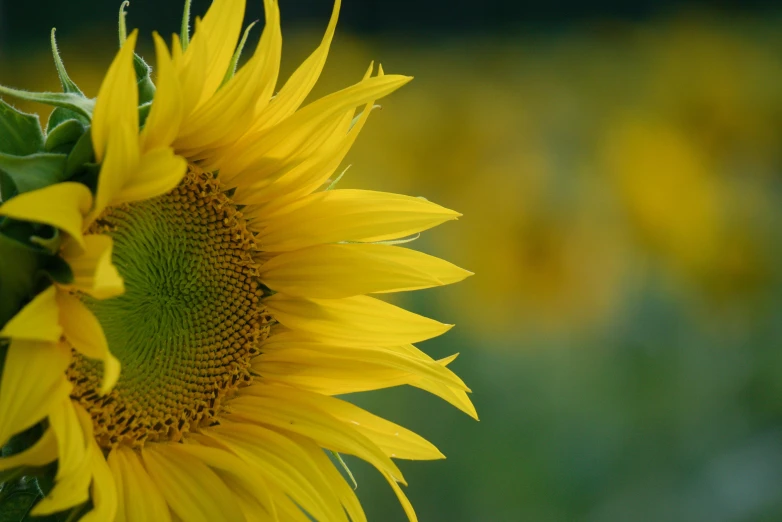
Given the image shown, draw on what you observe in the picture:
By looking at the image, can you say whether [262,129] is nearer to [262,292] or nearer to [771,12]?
[262,292]

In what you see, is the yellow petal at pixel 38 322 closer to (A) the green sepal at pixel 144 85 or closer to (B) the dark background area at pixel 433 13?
(A) the green sepal at pixel 144 85

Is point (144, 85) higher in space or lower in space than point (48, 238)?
higher

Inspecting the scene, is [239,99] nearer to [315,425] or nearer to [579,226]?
[315,425]

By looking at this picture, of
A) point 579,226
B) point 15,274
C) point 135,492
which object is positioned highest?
point 579,226

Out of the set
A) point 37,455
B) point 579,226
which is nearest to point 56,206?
point 37,455

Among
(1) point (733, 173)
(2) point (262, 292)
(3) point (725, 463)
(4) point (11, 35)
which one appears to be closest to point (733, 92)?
(1) point (733, 173)
